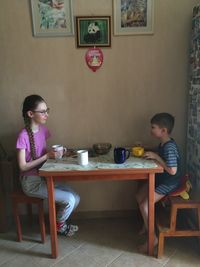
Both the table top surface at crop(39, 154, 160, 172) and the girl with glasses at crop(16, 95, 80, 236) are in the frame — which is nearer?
the table top surface at crop(39, 154, 160, 172)

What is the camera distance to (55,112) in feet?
7.70

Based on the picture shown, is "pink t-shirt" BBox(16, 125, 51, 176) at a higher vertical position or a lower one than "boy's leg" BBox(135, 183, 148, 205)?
higher

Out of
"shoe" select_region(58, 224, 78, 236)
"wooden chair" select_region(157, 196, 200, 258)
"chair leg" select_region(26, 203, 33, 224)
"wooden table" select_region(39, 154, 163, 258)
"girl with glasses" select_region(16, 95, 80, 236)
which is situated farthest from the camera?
"chair leg" select_region(26, 203, 33, 224)

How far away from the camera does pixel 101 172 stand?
1791 millimetres

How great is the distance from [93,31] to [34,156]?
110 cm

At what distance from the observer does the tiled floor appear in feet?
6.38

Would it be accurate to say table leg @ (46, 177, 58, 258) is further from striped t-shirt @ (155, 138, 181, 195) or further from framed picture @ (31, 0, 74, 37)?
framed picture @ (31, 0, 74, 37)

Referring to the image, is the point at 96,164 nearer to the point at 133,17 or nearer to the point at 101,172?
the point at 101,172

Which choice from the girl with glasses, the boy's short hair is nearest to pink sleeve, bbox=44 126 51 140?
the girl with glasses

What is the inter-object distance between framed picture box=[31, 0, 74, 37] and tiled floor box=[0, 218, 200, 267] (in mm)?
1676

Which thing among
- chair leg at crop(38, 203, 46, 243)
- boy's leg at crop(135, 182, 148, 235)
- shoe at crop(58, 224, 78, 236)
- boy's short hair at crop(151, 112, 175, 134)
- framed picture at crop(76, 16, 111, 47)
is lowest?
shoe at crop(58, 224, 78, 236)

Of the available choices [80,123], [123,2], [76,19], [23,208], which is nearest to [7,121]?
[80,123]

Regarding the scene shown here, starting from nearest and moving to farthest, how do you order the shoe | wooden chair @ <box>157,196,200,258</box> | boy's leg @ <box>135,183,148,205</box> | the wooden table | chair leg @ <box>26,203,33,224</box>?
the wooden table, wooden chair @ <box>157,196,200,258</box>, boy's leg @ <box>135,183,148,205</box>, the shoe, chair leg @ <box>26,203,33,224</box>

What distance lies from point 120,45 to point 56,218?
1478 mm
